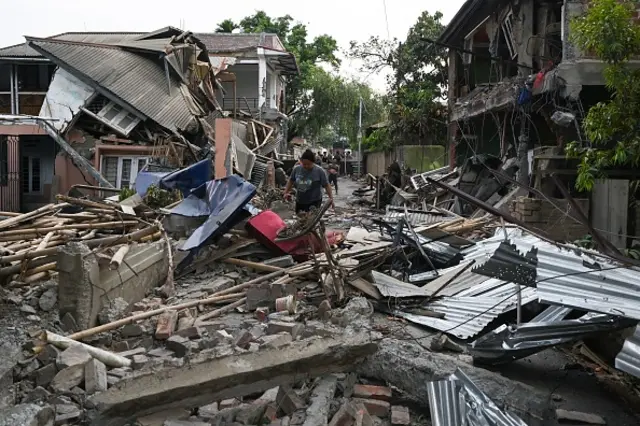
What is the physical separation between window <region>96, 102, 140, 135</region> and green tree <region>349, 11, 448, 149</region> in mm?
10707

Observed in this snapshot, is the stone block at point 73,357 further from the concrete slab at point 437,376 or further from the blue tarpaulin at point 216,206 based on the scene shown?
the blue tarpaulin at point 216,206

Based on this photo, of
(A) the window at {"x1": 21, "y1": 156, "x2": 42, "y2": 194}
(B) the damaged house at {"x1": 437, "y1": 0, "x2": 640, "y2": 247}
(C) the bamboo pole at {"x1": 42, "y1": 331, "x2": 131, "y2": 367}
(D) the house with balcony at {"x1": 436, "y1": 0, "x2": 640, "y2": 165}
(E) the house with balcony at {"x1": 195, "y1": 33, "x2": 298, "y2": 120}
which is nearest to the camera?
(C) the bamboo pole at {"x1": 42, "y1": 331, "x2": 131, "y2": 367}

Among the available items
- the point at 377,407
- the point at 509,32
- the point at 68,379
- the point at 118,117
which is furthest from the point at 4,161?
the point at 377,407

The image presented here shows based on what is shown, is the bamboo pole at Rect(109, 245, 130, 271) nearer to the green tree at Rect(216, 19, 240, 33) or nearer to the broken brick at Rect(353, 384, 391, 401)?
the broken brick at Rect(353, 384, 391, 401)

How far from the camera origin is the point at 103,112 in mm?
17781

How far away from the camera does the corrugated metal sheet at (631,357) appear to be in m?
3.12

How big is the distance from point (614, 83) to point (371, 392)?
4.70 metres

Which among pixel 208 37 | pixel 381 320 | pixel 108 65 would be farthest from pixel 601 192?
pixel 208 37

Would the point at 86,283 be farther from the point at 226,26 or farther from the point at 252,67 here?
the point at 226,26

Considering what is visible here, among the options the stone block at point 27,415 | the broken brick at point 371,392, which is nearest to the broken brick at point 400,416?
the broken brick at point 371,392

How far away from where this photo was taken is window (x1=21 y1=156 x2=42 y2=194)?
20.2m

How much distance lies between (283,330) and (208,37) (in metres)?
27.2

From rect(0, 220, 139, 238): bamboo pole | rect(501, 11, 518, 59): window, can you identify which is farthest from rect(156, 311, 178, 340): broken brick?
rect(501, 11, 518, 59): window

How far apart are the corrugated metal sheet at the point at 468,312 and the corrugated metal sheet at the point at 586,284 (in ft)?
2.78
